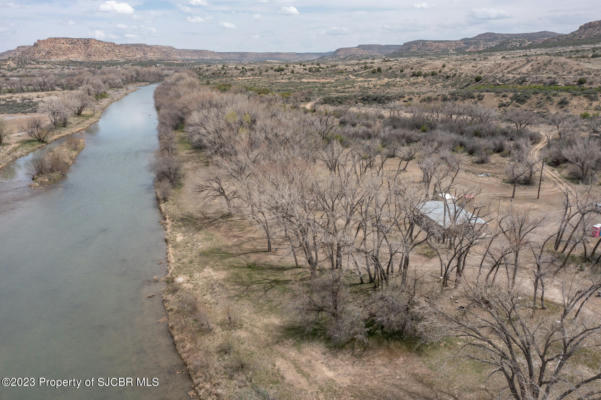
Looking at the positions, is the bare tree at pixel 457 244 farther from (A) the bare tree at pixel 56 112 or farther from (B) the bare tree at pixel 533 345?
(A) the bare tree at pixel 56 112

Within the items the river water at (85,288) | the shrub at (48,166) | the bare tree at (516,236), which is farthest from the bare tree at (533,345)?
the shrub at (48,166)

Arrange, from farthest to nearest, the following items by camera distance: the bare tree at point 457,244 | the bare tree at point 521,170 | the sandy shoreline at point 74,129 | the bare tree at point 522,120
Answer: the sandy shoreline at point 74,129 < the bare tree at point 522,120 < the bare tree at point 521,170 < the bare tree at point 457,244

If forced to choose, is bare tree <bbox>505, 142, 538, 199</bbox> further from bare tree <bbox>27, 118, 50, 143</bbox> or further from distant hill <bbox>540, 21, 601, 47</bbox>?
distant hill <bbox>540, 21, 601, 47</bbox>

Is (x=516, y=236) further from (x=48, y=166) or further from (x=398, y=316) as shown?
(x=48, y=166)

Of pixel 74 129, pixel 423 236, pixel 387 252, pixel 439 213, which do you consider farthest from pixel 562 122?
pixel 74 129

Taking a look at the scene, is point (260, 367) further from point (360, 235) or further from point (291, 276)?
point (360, 235)

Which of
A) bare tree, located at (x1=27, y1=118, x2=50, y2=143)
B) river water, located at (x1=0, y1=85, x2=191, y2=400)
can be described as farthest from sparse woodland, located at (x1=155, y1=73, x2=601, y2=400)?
bare tree, located at (x1=27, y1=118, x2=50, y2=143)
